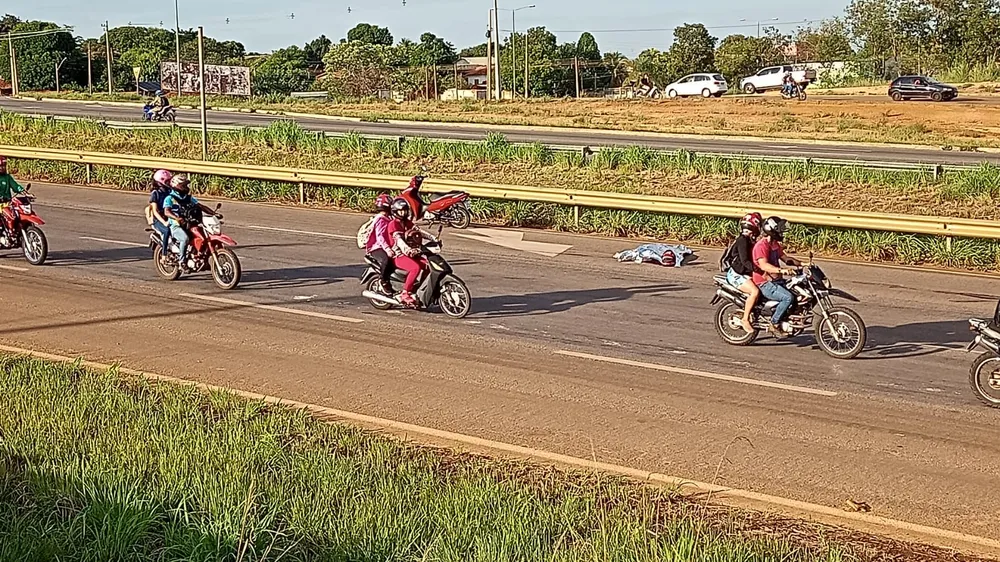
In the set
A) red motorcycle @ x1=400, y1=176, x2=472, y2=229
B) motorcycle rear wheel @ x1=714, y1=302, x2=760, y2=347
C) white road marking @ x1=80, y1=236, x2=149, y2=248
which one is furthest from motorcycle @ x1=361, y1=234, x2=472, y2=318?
red motorcycle @ x1=400, y1=176, x2=472, y2=229

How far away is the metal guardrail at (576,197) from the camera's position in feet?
58.9

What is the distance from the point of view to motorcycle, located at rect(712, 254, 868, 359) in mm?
11680

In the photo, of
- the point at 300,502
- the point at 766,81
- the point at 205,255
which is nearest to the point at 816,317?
the point at 300,502

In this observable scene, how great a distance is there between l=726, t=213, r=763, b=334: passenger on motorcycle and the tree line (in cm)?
5513

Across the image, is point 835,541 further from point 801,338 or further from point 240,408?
point 801,338

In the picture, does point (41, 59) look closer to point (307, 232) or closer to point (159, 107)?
point (159, 107)

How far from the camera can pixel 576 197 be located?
69.7 ft

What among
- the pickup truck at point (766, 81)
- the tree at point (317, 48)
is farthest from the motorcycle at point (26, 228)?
the tree at point (317, 48)

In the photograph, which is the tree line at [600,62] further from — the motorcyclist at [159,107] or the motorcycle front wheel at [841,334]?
the motorcycle front wheel at [841,334]

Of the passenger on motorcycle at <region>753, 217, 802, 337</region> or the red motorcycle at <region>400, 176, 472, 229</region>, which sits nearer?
the passenger on motorcycle at <region>753, 217, 802, 337</region>

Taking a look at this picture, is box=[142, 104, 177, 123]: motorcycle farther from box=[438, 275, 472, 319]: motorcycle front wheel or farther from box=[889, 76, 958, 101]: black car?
box=[438, 275, 472, 319]: motorcycle front wheel

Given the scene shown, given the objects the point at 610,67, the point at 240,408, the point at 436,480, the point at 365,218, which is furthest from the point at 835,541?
the point at 610,67

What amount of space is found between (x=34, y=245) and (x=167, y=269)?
241cm

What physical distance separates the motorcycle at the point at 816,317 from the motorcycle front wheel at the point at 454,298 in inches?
116
